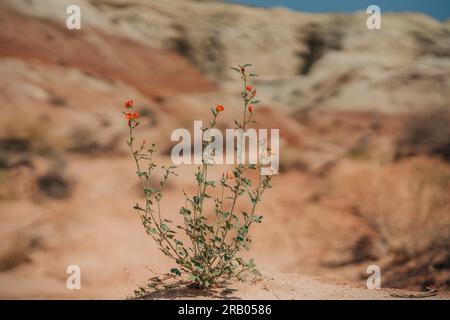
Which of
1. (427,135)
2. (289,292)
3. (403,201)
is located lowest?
(289,292)

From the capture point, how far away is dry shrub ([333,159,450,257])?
6.21 m

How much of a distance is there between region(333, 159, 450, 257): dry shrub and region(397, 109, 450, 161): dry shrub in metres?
0.20

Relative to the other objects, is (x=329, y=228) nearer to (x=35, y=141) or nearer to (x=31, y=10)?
(x=35, y=141)

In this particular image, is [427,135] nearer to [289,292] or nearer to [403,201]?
[403,201]

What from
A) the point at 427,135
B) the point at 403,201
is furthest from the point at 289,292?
the point at 427,135

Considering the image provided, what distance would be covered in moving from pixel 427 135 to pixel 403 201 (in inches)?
48.2

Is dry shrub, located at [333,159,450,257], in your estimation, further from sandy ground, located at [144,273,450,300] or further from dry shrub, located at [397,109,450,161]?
sandy ground, located at [144,273,450,300]

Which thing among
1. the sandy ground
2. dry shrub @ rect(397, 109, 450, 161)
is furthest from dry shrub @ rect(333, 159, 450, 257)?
the sandy ground

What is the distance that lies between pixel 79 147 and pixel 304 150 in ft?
10.2

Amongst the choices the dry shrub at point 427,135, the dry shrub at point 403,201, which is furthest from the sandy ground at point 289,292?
the dry shrub at point 427,135

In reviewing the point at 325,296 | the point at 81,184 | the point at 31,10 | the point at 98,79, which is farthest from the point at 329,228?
the point at 31,10

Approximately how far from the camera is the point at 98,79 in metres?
7.48

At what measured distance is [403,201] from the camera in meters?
6.66

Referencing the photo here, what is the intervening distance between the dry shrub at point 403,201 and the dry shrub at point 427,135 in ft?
0.65
